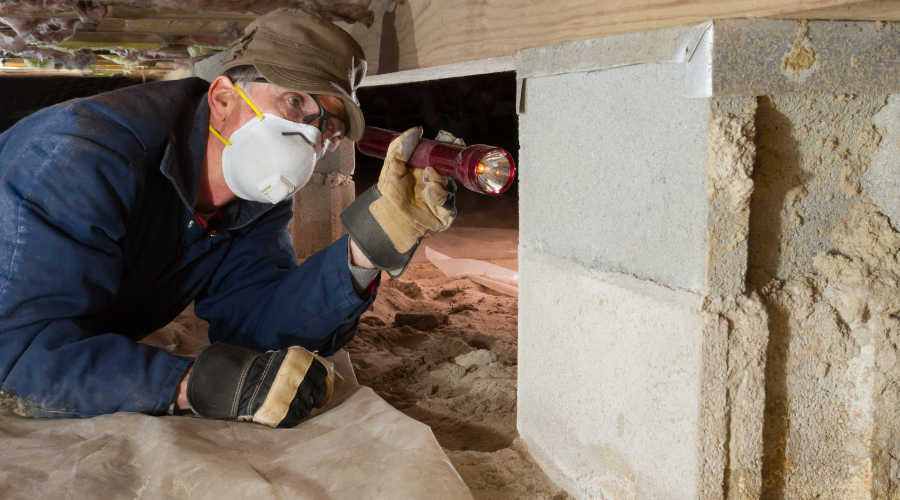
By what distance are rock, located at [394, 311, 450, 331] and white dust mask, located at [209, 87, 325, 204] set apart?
1368 millimetres

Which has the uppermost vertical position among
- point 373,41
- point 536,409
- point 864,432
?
point 373,41

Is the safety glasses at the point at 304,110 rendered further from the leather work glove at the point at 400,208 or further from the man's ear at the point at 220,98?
the leather work glove at the point at 400,208

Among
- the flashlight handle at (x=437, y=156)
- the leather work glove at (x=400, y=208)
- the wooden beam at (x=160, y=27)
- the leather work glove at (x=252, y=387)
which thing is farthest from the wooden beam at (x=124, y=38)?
the leather work glove at (x=252, y=387)

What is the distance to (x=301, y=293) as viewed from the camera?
2330 millimetres

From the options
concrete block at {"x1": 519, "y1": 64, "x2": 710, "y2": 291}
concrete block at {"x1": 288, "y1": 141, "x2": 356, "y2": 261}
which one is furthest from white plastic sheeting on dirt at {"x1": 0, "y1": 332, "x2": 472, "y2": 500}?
concrete block at {"x1": 288, "y1": 141, "x2": 356, "y2": 261}

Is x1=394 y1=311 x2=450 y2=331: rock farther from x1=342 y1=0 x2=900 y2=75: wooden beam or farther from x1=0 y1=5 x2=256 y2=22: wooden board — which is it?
x1=0 y1=5 x2=256 y2=22: wooden board

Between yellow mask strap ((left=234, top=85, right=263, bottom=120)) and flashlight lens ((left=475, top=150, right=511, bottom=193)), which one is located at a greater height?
yellow mask strap ((left=234, top=85, right=263, bottom=120))

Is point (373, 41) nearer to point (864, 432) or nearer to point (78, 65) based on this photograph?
point (864, 432)

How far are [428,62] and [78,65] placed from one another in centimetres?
432

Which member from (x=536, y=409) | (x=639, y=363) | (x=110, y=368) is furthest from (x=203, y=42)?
(x=639, y=363)

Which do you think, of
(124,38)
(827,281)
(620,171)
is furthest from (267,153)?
(124,38)

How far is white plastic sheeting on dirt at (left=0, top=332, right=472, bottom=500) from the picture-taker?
4.63 ft

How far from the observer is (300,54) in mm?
2031

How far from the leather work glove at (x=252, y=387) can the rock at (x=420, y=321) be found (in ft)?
4.92
